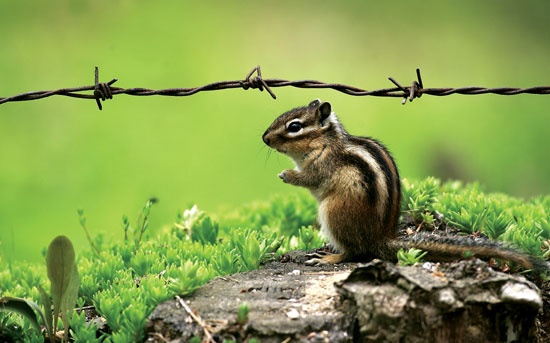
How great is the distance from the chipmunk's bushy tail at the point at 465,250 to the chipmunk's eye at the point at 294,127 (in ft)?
3.75

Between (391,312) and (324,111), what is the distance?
6.06ft

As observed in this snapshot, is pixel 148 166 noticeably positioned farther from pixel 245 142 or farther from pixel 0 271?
pixel 0 271

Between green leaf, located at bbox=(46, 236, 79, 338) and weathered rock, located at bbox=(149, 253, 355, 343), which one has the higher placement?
green leaf, located at bbox=(46, 236, 79, 338)

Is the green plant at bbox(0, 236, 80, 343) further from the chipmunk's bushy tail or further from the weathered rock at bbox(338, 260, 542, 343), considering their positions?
the chipmunk's bushy tail

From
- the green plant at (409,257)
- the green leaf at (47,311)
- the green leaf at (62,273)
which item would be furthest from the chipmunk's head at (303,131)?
the green leaf at (47,311)

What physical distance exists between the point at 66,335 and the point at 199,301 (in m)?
0.72

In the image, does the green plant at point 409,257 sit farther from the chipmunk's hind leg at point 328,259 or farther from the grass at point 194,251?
the chipmunk's hind leg at point 328,259

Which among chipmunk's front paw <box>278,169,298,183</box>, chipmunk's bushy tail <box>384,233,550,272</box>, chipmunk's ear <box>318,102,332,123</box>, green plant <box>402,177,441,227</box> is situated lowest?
chipmunk's bushy tail <box>384,233,550,272</box>

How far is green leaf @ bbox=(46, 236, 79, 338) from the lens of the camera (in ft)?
12.5

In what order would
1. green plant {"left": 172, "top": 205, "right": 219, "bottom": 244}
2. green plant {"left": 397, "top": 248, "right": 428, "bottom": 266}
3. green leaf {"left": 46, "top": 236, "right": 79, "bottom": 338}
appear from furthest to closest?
green plant {"left": 172, "top": 205, "right": 219, "bottom": 244}
green plant {"left": 397, "top": 248, "right": 428, "bottom": 266}
green leaf {"left": 46, "top": 236, "right": 79, "bottom": 338}

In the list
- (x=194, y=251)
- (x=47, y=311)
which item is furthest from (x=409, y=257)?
(x=47, y=311)

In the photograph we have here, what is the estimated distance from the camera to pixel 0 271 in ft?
19.5

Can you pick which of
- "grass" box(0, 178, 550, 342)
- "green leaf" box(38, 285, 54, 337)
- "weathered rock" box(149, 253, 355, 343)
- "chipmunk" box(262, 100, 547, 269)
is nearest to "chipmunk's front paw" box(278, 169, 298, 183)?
"chipmunk" box(262, 100, 547, 269)

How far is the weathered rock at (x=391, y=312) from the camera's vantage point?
11.6 ft
